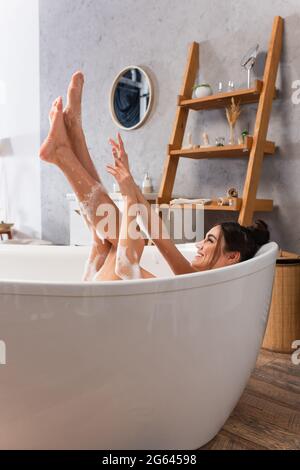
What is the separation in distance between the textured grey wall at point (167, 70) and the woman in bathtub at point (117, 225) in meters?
1.16

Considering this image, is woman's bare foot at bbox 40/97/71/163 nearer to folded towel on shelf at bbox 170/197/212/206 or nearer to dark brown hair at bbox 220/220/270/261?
dark brown hair at bbox 220/220/270/261

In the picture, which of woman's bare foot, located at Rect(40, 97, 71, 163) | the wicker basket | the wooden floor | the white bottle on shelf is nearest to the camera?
the wooden floor

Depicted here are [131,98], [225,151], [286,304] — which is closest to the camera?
[286,304]

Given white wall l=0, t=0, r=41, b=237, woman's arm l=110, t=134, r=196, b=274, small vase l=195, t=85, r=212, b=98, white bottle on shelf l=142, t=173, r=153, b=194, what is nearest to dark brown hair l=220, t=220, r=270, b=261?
woman's arm l=110, t=134, r=196, b=274

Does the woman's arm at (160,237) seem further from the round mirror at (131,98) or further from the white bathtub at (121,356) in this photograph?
the round mirror at (131,98)

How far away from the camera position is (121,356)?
1.02 m

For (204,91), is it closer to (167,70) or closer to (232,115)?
(232,115)

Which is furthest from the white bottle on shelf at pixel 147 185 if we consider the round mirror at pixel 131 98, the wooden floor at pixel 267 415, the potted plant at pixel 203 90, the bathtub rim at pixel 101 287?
the bathtub rim at pixel 101 287

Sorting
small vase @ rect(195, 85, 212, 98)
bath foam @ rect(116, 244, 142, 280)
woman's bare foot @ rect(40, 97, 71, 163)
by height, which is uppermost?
small vase @ rect(195, 85, 212, 98)

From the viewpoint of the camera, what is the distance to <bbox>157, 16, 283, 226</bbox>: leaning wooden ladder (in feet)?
7.92

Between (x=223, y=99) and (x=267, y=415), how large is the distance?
184 centimetres

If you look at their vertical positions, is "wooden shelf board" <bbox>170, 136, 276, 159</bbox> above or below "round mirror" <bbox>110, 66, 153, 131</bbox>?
below

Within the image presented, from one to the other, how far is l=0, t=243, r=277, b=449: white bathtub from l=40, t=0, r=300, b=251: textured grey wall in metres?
1.55

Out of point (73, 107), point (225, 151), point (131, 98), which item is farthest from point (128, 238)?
point (131, 98)
